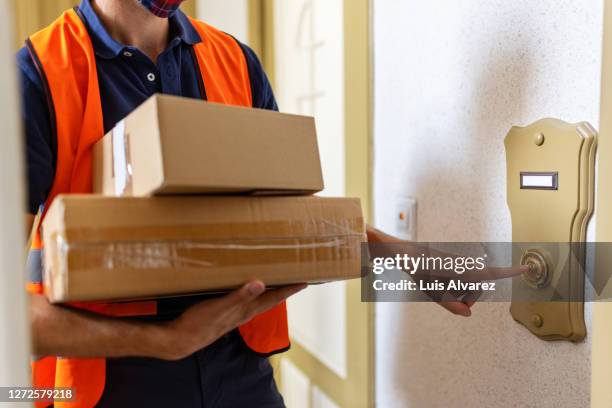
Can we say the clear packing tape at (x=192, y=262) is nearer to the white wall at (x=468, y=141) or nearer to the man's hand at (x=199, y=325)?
the man's hand at (x=199, y=325)

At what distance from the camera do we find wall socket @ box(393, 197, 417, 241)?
1.11 metres

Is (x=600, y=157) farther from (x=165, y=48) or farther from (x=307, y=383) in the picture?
(x=307, y=383)

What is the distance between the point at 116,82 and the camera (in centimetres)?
84

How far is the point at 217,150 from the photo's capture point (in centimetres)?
60

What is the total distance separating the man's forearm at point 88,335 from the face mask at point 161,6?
489mm

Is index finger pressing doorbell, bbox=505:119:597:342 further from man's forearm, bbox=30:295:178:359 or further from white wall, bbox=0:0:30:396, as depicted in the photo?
white wall, bbox=0:0:30:396

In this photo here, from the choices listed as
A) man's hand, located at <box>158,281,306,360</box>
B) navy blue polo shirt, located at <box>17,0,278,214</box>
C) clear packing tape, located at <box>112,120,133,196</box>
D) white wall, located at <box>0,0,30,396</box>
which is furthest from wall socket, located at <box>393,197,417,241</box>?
white wall, located at <box>0,0,30,396</box>

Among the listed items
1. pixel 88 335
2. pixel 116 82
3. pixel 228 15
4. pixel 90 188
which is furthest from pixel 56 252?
pixel 228 15

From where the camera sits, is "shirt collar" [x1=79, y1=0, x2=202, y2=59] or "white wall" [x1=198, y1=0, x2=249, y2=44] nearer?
"shirt collar" [x1=79, y1=0, x2=202, y2=59]

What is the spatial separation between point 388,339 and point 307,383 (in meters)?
0.54

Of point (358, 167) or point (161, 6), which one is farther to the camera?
point (358, 167)

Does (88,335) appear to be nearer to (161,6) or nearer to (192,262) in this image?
(192,262)

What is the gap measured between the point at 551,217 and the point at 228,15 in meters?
1.45

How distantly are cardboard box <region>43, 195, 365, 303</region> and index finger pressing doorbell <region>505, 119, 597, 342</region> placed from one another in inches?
12.1
